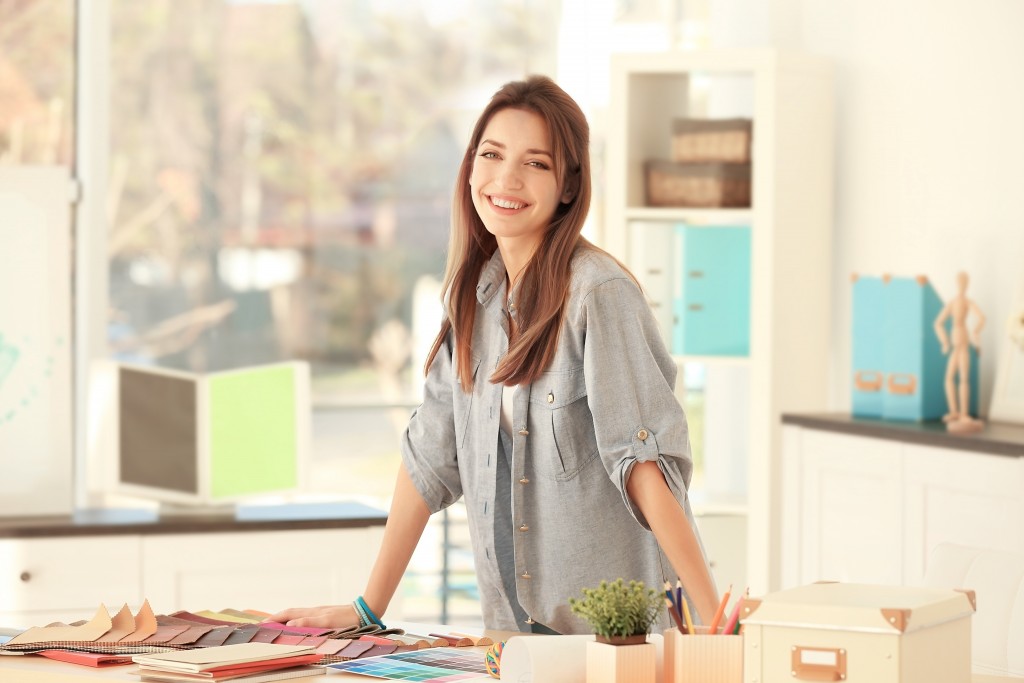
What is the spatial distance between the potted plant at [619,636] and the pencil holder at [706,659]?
0.09 feet

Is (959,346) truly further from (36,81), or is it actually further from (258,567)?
(36,81)

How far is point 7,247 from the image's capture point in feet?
11.3

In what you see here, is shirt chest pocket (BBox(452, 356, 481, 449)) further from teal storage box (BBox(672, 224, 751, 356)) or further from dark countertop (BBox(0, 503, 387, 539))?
teal storage box (BBox(672, 224, 751, 356))

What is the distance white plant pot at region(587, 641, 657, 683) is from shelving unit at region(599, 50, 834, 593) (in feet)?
8.08

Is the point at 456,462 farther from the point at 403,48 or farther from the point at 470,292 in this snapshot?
the point at 403,48

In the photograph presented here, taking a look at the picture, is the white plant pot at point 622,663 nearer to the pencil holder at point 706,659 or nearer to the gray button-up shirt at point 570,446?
the pencil holder at point 706,659

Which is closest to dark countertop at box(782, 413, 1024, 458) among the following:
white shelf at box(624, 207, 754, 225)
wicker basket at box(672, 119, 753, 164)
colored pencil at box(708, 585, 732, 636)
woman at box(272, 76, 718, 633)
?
white shelf at box(624, 207, 754, 225)

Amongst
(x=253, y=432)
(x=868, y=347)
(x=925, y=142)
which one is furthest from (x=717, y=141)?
(x=253, y=432)

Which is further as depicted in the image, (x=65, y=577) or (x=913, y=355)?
(x=913, y=355)

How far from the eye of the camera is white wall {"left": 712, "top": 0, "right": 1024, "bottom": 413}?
3.60m

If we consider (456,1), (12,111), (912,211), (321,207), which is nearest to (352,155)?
(321,207)

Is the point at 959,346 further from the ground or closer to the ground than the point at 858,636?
further from the ground

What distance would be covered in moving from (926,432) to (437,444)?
60.2 inches

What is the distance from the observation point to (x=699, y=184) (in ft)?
13.2
